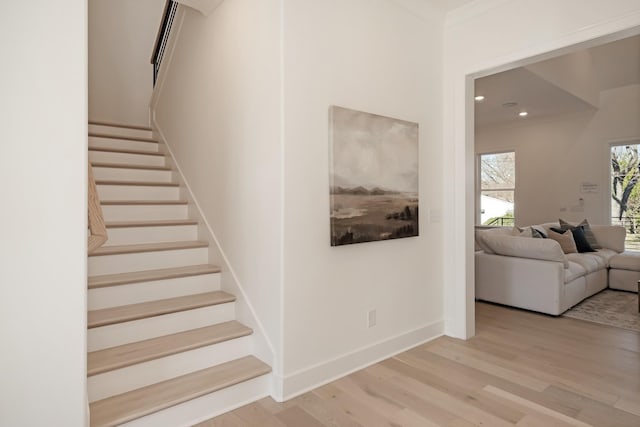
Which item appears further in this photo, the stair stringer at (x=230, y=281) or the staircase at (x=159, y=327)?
the stair stringer at (x=230, y=281)

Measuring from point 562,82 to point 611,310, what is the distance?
3179mm

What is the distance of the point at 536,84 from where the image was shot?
527 centimetres

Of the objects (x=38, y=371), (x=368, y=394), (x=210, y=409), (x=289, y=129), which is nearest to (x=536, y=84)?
(x=289, y=129)

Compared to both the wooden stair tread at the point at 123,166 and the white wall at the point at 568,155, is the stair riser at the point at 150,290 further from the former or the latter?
the white wall at the point at 568,155

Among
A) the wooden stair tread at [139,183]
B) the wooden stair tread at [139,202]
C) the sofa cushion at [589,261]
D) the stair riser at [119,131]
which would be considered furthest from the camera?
the sofa cushion at [589,261]

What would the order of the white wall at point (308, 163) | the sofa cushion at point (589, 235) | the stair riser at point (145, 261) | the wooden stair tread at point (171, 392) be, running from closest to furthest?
the wooden stair tread at point (171, 392) → the white wall at point (308, 163) → the stair riser at point (145, 261) → the sofa cushion at point (589, 235)

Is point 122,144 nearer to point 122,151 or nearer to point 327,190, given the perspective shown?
point 122,151

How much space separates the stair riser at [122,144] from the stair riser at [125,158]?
217mm

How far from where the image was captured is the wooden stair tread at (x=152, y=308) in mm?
2330

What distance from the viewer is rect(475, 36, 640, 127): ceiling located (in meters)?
5.07

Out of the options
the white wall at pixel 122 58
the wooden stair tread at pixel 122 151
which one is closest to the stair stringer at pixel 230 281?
the wooden stair tread at pixel 122 151

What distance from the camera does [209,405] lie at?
220 centimetres

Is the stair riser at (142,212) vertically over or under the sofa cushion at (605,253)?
over

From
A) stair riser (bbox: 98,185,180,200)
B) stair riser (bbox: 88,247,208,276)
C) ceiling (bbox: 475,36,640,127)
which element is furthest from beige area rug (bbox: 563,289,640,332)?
stair riser (bbox: 98,185,180,200)
